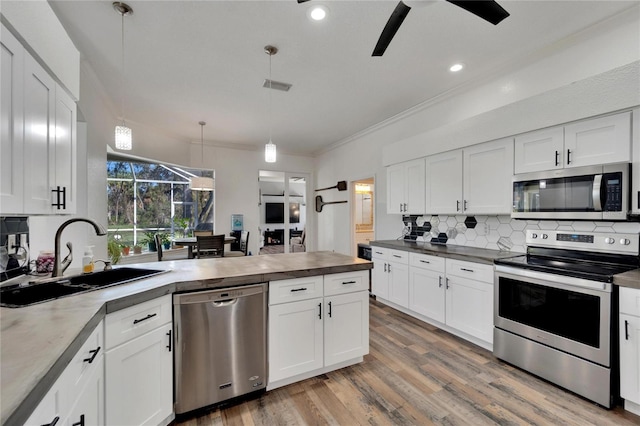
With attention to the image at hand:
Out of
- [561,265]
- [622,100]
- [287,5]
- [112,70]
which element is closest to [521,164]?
[622,100]

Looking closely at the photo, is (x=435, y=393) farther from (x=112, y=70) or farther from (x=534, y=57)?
(x=112, y=70)

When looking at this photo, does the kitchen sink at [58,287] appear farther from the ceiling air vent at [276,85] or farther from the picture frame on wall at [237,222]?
the picture frame on wall at [237,222]

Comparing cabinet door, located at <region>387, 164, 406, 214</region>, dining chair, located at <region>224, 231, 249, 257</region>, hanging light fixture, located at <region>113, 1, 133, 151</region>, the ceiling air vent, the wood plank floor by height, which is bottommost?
the wood plank floor

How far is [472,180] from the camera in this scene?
3047 mm

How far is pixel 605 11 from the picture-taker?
2.11m

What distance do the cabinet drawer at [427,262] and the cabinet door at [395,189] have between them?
31.8 inches

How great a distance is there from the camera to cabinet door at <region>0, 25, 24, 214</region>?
1.15 m

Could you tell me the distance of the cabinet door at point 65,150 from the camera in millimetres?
1616

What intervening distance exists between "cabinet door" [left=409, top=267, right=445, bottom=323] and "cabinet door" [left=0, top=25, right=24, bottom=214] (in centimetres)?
335

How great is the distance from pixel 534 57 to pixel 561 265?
1.96 m

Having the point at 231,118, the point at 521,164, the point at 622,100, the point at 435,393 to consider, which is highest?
the point at 231,118

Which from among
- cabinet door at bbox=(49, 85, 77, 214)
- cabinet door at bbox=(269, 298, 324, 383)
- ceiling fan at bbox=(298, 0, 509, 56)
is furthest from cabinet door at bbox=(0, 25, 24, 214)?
cabinet door at bbox=(269, 298, 324, 383)

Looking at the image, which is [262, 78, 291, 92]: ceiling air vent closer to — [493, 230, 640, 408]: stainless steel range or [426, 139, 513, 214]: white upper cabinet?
[426, 139, 513, 214]: white upper cabinet

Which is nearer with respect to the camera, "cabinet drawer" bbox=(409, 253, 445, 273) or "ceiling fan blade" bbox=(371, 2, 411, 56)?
"ceiling fan blade" bbox=(371, 2, 411, 56)
